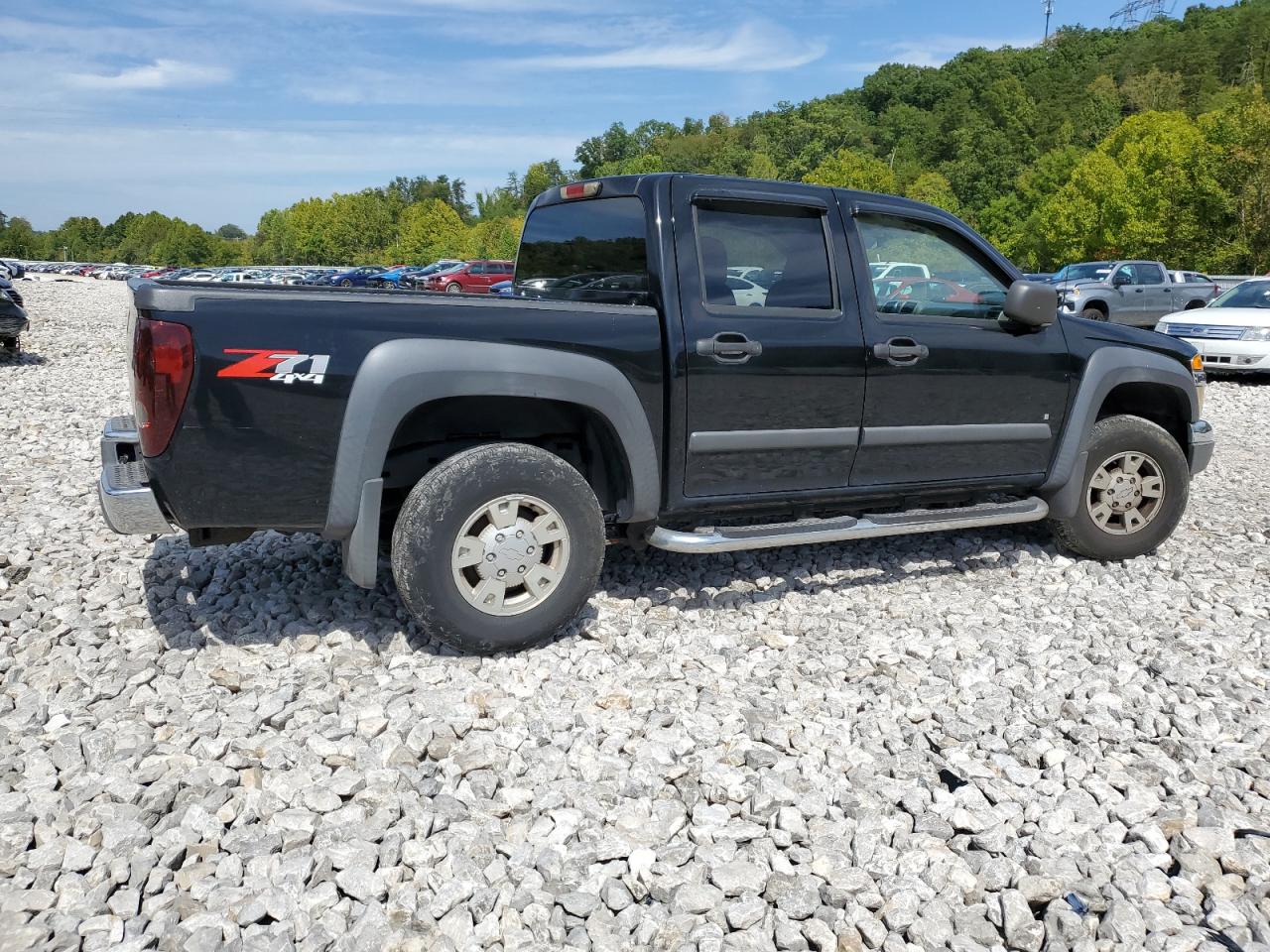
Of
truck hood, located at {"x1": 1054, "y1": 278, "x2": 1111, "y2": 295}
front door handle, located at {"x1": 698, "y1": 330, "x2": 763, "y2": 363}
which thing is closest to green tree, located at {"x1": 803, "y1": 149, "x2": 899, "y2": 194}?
truck hood, located at {"x1": 1054, "y1": 278, "x2": 1111, "y2": 295}

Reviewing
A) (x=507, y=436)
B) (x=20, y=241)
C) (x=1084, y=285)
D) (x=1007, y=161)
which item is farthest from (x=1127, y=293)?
(x=20, y=241)

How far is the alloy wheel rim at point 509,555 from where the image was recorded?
151 inches

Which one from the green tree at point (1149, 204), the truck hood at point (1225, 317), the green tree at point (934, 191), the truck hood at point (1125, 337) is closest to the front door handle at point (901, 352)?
the truck hood at point (1125, 337)

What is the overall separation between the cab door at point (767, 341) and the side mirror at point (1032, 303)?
854mm

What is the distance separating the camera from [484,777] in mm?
3139

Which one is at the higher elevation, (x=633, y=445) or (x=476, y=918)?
(x=633, y=445)

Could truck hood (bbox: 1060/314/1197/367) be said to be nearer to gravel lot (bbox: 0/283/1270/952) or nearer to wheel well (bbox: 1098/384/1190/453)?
wheel well (bbox: 1098/384/1190/453)

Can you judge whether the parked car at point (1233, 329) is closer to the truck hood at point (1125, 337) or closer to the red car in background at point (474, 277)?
the truck hood at point (1125, 337)

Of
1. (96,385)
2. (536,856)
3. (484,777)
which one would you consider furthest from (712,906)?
(96,385)

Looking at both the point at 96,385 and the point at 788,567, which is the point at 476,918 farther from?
the point at 96,385

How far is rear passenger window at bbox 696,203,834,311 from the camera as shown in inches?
168

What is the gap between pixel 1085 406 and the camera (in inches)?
199

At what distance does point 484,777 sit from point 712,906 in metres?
0.89

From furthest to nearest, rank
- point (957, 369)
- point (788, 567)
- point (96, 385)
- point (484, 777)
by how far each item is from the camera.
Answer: point (96, 385), point (788, 567), point (957, 369), point (484, 777)
